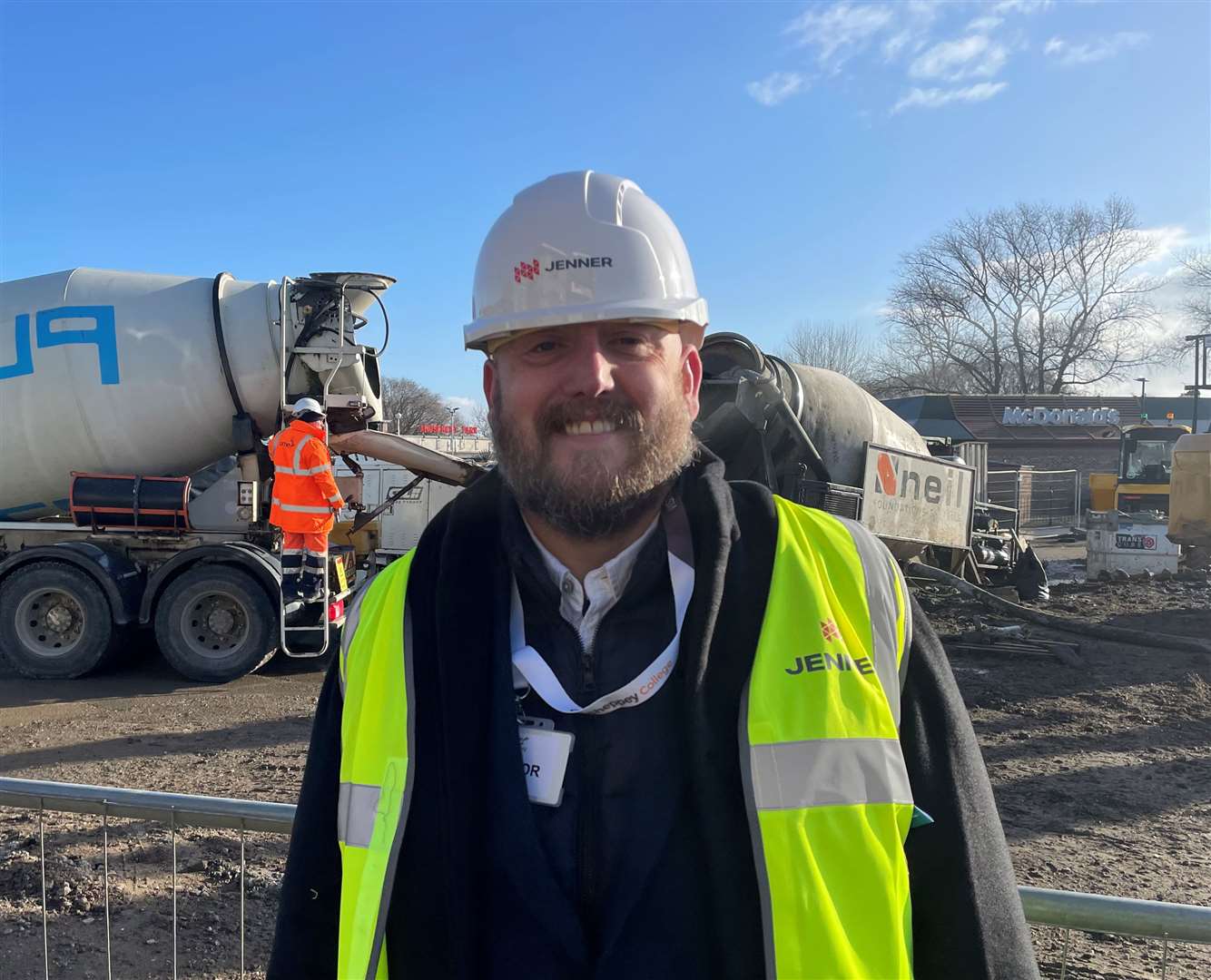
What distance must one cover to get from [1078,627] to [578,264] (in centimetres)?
960

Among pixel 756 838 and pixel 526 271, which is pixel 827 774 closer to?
pixel 756 838

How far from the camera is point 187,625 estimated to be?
8.09 meters

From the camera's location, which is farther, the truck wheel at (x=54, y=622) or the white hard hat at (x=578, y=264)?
the truck wheel at (x=54, y=622)

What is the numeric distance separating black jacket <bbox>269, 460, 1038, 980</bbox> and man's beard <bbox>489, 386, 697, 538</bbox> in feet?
0.43

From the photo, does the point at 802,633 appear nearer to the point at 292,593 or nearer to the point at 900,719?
the point at 900,719

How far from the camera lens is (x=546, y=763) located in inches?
60.2

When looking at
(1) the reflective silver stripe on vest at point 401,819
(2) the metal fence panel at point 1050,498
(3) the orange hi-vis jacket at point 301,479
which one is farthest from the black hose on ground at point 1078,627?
(2) the metal fence panel at point 1050,498

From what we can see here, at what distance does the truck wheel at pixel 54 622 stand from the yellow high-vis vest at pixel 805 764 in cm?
768

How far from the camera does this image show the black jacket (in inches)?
53.5

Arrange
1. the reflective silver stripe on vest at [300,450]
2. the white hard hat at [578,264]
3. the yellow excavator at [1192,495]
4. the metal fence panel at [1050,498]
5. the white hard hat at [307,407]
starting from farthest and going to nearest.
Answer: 1. the metal fence panel at [1050,498]
2. the yellow excavator at [1192,495]
3. the white hard hat at [307,407]
4. the reflective silver stripe on vest at [300,450]
5. the white hard hat at [578,264]

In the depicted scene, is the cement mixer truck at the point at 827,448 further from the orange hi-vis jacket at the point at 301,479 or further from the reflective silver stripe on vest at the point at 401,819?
the reflective silver stripe on vest at the point at 401,819

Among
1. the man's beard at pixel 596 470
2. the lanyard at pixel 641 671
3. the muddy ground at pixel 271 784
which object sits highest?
the man's beard at pixel 596 470

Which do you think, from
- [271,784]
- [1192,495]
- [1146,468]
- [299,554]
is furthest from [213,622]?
[1146,468]

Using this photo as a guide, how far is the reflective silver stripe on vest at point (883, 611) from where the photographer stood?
143 cm
